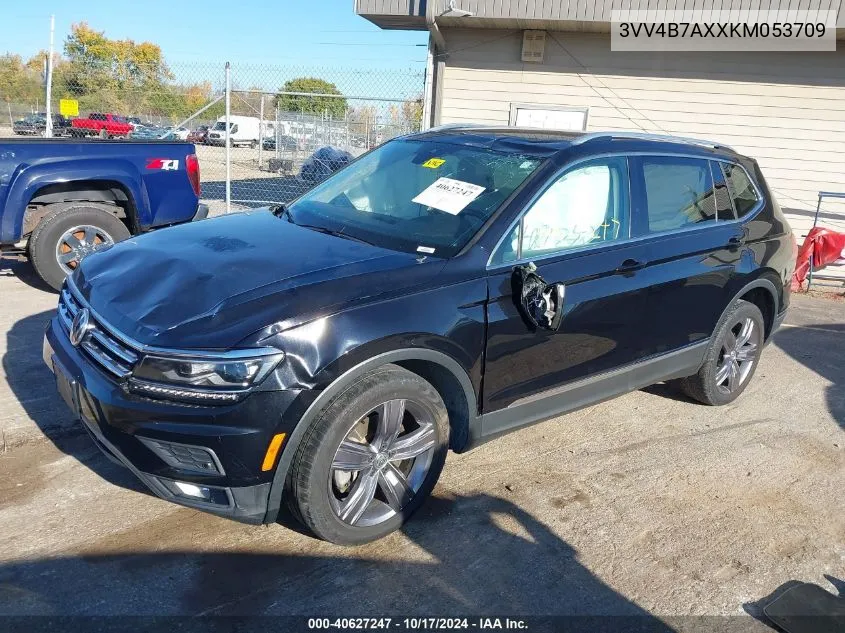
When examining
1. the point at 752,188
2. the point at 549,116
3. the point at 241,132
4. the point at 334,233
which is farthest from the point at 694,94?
the point at 241,132

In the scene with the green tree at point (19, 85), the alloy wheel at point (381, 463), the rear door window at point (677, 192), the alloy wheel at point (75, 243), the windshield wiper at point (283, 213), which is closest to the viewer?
the alloy wheel at point (381, 463)

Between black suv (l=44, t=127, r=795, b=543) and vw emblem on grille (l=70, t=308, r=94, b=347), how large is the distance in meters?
Result: 0.02

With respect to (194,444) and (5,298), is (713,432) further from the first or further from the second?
(5,298)

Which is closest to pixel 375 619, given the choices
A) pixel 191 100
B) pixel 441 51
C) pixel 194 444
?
pixel 194 444

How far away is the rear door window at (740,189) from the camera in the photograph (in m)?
4.92

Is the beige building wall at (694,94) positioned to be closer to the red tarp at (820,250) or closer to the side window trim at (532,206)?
the red tarp at (820,250)

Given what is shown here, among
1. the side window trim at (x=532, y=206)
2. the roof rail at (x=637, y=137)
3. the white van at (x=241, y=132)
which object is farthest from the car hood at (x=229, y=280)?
the white van at (x=241, y=132)

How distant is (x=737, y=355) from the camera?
516 centimetres

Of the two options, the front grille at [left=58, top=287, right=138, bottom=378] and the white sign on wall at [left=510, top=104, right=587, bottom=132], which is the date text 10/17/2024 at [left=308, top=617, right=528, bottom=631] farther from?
the white sign on wall at [left=510, top=104, right=587, bottom=132]

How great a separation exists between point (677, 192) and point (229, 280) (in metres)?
2.82

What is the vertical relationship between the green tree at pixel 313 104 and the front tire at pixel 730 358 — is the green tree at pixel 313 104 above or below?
above

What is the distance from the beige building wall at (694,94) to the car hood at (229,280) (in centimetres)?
822

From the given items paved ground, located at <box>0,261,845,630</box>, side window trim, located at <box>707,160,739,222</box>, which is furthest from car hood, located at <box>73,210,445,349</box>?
side window trim, located at <box>707,160,739,222</box>

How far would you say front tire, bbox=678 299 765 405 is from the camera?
4867 millimetres
